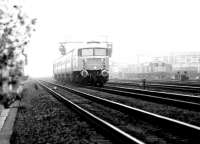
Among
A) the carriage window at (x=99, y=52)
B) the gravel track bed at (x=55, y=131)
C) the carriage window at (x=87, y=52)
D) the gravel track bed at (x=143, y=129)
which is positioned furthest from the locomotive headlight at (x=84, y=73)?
the gravel track bed at (x=143, y=129)

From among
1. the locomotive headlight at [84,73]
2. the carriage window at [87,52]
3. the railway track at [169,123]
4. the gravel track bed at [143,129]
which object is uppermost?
the carriage window at [87,52]

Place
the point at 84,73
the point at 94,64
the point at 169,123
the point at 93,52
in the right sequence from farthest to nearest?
the point at 93,52 → the point at 94,64 → the point at 84,73 → the point at 169,123

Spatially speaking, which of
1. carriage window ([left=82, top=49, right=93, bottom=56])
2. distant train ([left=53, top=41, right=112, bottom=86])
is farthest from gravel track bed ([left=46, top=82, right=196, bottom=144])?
carriage window ([left=82, top=49, right=93, bottom=56])

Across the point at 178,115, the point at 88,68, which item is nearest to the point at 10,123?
the point at 178,115

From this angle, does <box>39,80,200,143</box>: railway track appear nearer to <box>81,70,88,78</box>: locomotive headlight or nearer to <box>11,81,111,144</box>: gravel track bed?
<box>11,81,111,144</box>: gravel track bed

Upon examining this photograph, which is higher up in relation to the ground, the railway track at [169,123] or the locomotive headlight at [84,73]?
the locomotive headlight at [84,73]

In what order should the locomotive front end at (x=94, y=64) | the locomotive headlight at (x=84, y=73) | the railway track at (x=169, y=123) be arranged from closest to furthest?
the railway track at (x=169, y=123), the locomotive headlight at (x=84, y=73), the locomotive front end at (x=94, y=64)

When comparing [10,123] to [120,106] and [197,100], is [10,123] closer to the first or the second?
[120,106]

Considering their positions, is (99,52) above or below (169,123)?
above

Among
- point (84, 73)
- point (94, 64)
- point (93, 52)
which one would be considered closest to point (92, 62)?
point (94, 64)

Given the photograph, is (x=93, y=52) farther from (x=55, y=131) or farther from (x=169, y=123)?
(x=169, y=123)

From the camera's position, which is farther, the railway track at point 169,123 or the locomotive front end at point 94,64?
the locomotive front end at point 94,64

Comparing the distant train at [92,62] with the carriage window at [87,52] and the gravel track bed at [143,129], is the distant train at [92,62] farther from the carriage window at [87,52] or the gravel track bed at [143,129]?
the gravel track bed at [143,129]

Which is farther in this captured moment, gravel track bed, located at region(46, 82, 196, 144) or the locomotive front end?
the locomotive front end
